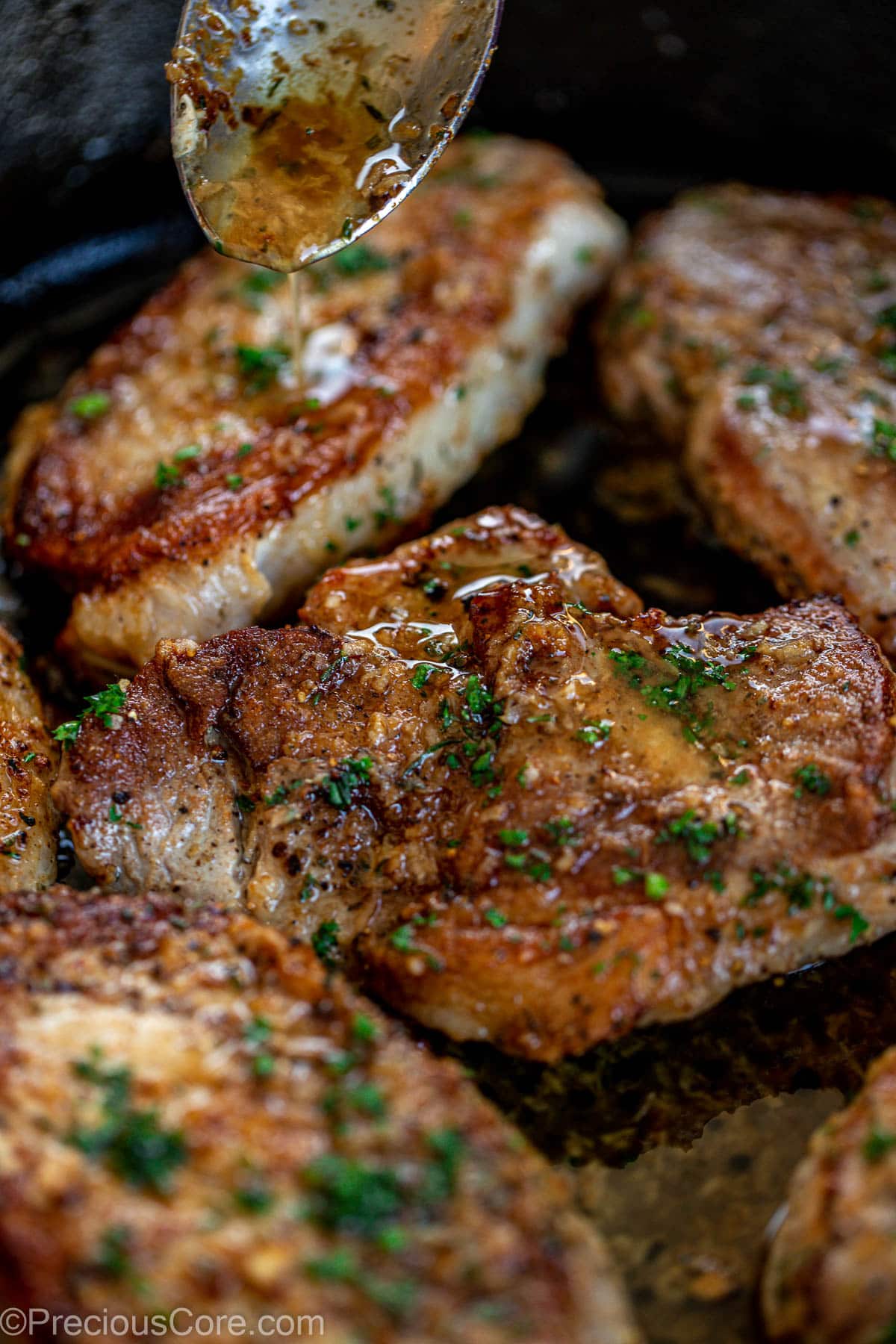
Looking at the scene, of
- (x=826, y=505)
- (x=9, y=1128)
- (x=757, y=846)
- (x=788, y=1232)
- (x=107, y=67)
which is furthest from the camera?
(x=107, y=67)

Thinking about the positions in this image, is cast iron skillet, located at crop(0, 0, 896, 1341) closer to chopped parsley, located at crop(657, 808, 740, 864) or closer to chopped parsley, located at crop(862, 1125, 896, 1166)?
chopped parsley, located at crop(657, 808, 740, 864)

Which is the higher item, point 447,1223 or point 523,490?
point 447,1223

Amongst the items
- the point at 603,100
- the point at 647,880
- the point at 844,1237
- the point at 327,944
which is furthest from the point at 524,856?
the point at 603,100

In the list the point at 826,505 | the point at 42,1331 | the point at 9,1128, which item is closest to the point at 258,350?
the point at 826,505

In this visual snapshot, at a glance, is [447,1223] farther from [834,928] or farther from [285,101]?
[285,101]

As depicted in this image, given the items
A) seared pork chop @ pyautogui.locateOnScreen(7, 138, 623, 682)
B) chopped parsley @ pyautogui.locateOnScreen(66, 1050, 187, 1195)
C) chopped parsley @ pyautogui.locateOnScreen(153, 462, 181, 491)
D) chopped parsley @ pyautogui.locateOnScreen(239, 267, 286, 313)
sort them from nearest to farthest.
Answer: chopped parsley @ pyautogui.locateOnScreen(66, 1050, 187, 1195) < seared pork chop @ pyautogui.locateOnScreen(7, 138, 623, 682) < chopped parsley @ pyautogui.locateOnScreen(153, 462, 181, 491) < chopped parsley @ pyautogui.locateOnScreen(239, 267, 286, 313)

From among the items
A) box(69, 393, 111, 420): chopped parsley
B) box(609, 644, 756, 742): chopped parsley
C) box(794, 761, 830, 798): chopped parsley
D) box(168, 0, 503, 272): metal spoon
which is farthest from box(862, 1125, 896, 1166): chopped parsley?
box(69, 393, 111, 420): chopped parsley

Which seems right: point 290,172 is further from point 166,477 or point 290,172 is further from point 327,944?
point 327,944
